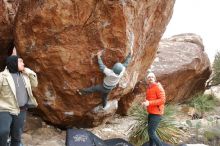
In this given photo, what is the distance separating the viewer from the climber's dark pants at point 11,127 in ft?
23.7

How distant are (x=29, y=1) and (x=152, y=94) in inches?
133

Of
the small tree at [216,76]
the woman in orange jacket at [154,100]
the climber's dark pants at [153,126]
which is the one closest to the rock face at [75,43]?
the woman in orange jacket at [154,100]

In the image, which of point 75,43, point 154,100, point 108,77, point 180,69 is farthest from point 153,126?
point 180,69

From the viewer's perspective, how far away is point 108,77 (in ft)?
30.3

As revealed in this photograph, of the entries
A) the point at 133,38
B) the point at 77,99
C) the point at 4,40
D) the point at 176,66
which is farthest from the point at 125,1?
the point at 176,66

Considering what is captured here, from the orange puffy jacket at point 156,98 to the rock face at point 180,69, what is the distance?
3748 mm

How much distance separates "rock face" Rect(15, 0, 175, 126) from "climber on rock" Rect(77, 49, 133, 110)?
12 cm

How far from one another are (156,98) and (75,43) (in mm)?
2150

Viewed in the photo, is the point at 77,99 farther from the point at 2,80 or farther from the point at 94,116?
the point at 2,80

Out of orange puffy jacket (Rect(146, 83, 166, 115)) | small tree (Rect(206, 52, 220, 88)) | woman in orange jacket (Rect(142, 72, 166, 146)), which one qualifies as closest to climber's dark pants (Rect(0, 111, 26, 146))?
woman in orange jacket (Rect(142, 72, 166, 146))

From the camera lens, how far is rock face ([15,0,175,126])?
904cm

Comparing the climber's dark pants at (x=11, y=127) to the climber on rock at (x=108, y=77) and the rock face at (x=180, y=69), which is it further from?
the rock face at (x=180, y=69)

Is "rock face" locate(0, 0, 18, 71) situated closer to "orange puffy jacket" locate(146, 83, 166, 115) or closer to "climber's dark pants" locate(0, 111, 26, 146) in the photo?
"climber's dark pants" locate(0, 111, 26, 146)

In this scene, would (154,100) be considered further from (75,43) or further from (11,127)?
(11,127)
